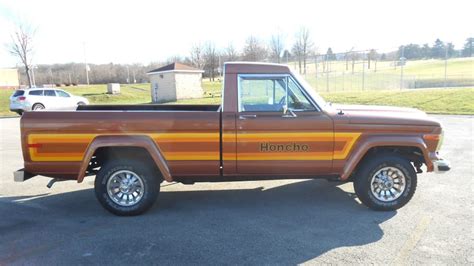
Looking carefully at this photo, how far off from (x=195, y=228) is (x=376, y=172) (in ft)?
8.60

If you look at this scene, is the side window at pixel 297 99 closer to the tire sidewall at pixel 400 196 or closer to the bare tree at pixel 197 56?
the tire sidewall at pixel 400 196

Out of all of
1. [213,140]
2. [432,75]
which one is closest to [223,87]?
[213,140]

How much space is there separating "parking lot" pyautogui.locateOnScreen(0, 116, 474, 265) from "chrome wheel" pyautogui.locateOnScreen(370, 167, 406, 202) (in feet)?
0.89

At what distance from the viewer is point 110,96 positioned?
4022 cm

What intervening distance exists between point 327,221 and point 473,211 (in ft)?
6.91

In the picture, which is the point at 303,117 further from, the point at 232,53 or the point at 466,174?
the point at 232,53

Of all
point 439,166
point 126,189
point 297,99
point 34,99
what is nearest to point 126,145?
point 126,189

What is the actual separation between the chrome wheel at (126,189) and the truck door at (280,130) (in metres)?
1.46

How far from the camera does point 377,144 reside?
4820 millimetres

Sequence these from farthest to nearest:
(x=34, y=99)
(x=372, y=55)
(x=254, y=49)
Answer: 1. (x=254, y=49)
2. (x=372, y=55)
3. (x=34, y=99)

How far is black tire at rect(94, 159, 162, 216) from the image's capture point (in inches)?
190

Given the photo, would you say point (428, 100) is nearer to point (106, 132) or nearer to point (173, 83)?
point (173, 83)

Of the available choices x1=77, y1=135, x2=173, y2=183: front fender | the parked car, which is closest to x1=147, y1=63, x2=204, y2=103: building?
the parked car

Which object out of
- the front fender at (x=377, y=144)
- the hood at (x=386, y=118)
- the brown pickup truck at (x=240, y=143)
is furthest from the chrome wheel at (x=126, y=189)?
the hood at (x=386, y=118)
